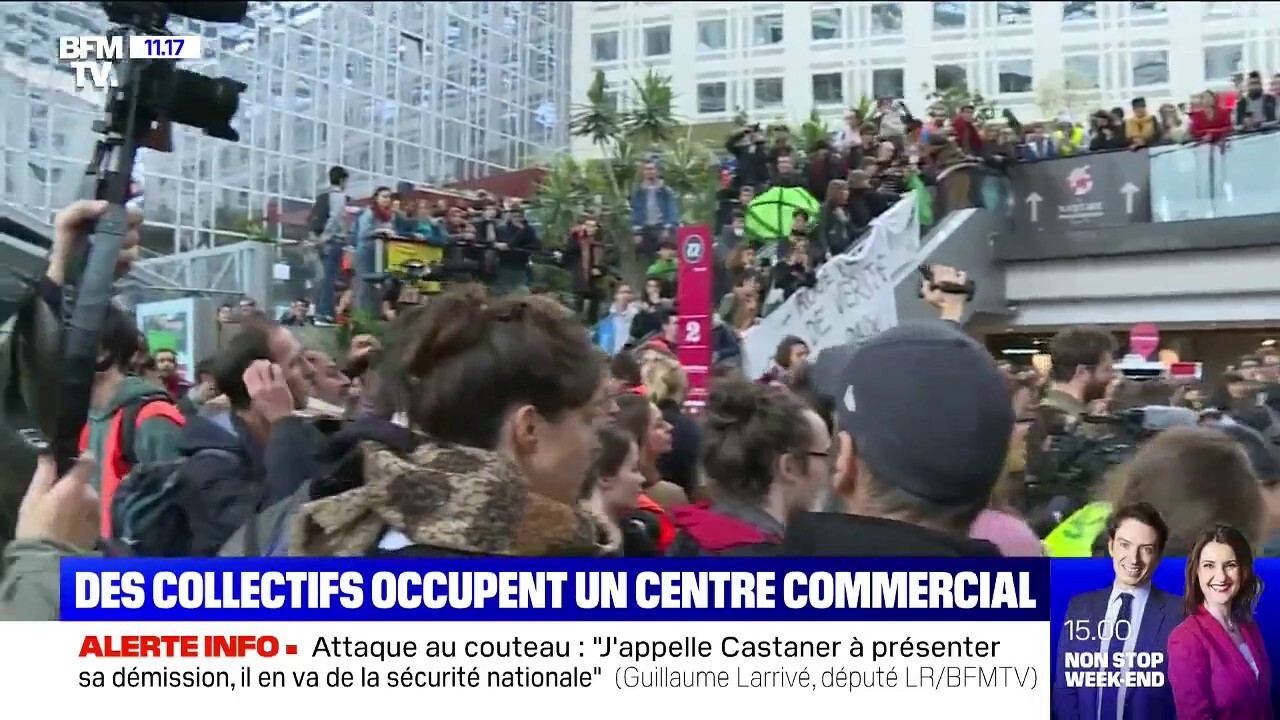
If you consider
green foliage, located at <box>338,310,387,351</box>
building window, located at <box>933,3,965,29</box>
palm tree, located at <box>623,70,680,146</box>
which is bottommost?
green foliage, located at <box>338,310,387,351</box>

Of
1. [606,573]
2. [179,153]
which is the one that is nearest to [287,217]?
[179,153]

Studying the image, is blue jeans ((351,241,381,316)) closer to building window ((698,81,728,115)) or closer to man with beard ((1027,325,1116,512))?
building window ((698,81,728,115))

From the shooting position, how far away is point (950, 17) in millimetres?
2844

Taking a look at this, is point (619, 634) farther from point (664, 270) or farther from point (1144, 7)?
point (1144, 7)

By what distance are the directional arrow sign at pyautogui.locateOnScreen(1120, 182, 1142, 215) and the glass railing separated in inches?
1.3

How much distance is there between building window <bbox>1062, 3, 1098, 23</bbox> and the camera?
2.83m

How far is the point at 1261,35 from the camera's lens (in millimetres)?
2736

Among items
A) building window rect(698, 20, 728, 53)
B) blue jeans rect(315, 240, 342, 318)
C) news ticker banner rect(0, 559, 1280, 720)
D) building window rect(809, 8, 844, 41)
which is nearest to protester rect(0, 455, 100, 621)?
news ticker banner rect(0, 559, 1280, 720)

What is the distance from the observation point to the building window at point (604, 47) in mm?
2912

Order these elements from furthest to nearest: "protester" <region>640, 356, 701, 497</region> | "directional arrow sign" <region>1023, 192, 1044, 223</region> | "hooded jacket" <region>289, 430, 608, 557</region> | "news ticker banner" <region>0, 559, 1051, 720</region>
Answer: "directional arrow sign" <region>1023, 192, 1044, 223</region> → "protester" <region>640, 356, 701, 497</region> → "news ticker banner" <region>0, 559, 1051, 720</region> → "hooded jacket" <region>289, 430, 608, 557</region>

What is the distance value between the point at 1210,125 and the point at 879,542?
108 centimetres

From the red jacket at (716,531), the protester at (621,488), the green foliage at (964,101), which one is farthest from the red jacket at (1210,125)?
the protester at (621,488)

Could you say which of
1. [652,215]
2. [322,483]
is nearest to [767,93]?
[652,215]

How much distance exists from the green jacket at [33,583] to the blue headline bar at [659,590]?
0.29 metres
